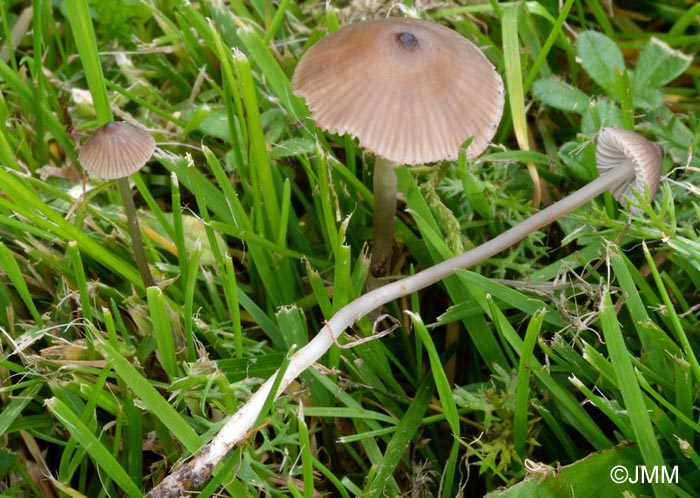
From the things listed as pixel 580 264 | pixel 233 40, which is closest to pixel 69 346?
pixel 233 40

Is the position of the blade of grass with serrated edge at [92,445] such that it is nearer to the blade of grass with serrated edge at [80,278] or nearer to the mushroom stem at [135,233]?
the blade of grass with serrated edge at [80,278]

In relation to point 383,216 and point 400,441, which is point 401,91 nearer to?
point 383,216

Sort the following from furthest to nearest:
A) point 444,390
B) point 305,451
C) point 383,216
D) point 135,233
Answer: point 383,216 → point 135,233 → point 444,390 → point 305,451

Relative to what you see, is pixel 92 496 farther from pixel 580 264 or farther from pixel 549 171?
pixel 549 171

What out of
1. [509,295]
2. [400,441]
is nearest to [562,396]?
[509,295]

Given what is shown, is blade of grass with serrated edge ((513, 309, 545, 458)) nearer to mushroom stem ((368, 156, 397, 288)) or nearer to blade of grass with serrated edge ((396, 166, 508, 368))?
blade of grass with serrated edge ((396, 166, 508, 368))

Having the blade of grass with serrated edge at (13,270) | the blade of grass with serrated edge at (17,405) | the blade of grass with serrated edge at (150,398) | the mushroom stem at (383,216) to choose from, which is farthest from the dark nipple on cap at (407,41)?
the blade of grass with serrated edge at (17,405)
